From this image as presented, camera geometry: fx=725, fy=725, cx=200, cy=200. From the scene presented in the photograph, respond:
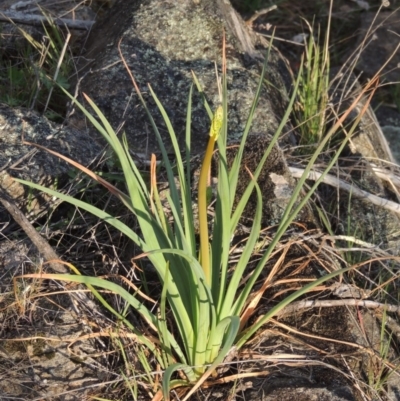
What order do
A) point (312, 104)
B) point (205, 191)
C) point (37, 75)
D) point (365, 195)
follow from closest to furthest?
point (205, 191) < point (365, 195) < point (37, 75) < point (312, 104)

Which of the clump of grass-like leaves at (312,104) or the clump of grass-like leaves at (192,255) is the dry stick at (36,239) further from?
the clump of grass-like leaves at (312,104)

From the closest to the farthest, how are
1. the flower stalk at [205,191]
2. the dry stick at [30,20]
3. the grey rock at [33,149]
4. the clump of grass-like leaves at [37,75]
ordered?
the flower stalk at [205,191]
the grey rock at [33,149]
the clump of grass-like leaves at [37,75]
the dry stick at [30,20]

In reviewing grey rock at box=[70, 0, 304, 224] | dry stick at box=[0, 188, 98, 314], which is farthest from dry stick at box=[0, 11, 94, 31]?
dry stick at box=[0, 188, 98, 314]

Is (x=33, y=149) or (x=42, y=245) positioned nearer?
(x=42, y=245)

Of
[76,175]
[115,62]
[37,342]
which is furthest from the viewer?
[115,62]

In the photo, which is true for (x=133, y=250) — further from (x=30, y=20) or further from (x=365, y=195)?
(x=30, y=20)

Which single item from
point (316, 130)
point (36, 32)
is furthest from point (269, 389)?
point (36, 32)

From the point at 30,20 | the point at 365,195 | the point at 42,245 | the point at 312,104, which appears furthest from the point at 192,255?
the point at 30,20

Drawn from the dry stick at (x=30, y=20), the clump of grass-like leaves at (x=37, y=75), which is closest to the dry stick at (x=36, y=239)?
the clump of grass-like leaves at (x=37, y=75)

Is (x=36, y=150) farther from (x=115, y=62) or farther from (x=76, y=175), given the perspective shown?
(x=115, y=62)

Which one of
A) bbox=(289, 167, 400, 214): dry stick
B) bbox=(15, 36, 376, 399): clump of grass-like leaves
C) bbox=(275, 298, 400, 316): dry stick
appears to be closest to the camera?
bbox=(15, 36, 376, 399): clump of grass-like leaves

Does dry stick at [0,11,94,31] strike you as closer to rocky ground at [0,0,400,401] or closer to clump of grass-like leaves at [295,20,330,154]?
rocky ground at [0,0,400,401]
